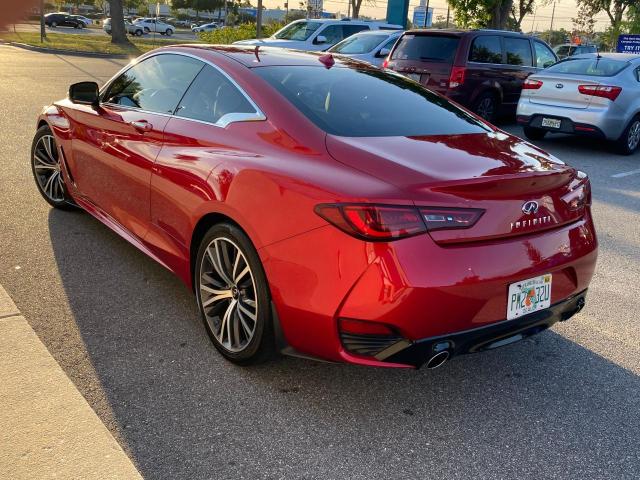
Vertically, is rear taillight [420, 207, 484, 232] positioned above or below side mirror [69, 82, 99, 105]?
below

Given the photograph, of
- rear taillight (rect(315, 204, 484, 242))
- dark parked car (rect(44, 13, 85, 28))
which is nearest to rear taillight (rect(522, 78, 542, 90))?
rear taillight (rect(315, 204, 484, 242))

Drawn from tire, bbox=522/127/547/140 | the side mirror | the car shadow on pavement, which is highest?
the side mirror

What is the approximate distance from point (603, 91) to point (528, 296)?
7.59 meters

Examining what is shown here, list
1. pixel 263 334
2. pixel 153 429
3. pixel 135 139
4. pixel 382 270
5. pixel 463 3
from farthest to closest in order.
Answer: pixel 463 3
pixel 135 139
pixel 263 334
pixel 153 429
pixel 382 270

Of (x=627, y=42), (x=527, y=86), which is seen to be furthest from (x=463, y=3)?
(x=527, y=86)

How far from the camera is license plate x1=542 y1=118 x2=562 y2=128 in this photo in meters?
9.57

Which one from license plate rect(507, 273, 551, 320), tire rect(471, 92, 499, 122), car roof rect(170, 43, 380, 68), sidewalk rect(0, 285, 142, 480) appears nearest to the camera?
sidewalk rect(0, 285, 142, 480)

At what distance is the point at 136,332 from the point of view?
11.5 feet

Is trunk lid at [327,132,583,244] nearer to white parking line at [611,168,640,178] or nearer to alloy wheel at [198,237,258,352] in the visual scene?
alloy wheel at [198,237,258,352]

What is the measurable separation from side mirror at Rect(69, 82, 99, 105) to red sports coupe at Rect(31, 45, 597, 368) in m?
0.74

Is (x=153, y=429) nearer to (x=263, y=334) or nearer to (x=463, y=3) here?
(x=263, y=334)

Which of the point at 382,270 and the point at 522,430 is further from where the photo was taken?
the point at 522,430

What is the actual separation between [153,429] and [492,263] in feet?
5.17

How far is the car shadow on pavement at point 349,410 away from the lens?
100 inches
